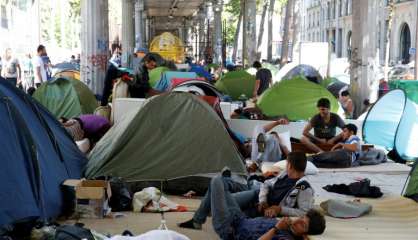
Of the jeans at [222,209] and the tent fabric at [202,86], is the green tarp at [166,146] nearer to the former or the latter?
the jeans at [222,209]

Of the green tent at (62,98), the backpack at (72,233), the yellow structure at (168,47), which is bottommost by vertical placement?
the backpack at (72,233)

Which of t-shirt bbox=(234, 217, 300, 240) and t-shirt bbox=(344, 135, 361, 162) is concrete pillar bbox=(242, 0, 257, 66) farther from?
t-shirt bbox=(234, 217, 300, 240)

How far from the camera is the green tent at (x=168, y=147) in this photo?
9289 millimetres

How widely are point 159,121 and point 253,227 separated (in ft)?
11.2

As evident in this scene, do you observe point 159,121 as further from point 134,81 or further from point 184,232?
point 134,81

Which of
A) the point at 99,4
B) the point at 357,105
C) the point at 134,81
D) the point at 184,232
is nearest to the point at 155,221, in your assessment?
the point at 184,232

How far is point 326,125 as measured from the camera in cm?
1204

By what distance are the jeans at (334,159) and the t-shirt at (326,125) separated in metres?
0.90

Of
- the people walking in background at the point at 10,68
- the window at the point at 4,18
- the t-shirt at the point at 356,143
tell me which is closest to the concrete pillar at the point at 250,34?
the people walking in background at the point at 10,68

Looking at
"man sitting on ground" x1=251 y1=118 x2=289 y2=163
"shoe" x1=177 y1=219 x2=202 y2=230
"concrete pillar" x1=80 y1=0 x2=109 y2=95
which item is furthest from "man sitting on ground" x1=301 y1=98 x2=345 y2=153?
"concrete pillar" x1=80 y1=0 x2=109 y2=95

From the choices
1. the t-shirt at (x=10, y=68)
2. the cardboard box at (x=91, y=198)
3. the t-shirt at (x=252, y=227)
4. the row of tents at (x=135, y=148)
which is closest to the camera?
the t-shirt at (x=252, y=227)

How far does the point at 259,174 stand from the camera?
997 centimetres

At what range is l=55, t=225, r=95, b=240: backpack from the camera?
6101 mm

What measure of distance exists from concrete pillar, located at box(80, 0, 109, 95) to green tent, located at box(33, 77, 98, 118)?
4.26 meters
